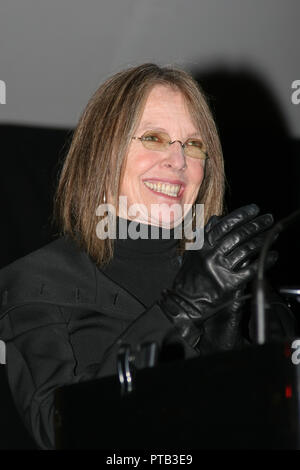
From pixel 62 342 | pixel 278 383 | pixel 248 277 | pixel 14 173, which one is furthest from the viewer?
pixel 14 173

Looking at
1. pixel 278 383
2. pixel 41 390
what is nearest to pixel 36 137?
pixel 41 390

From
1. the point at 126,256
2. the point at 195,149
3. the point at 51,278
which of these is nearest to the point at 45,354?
the point at 51,278

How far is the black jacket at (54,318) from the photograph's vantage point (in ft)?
5.18

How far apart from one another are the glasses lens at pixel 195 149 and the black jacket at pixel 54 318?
307 millimetres

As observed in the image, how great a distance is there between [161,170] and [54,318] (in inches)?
14.9

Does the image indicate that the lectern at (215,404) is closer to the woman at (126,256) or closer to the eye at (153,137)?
the woman at (126,256)

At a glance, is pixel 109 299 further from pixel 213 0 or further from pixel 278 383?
pixel 213 0

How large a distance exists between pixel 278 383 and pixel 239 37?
241 cm

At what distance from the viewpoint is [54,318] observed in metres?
1.66

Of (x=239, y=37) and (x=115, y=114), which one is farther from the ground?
(x=239, y=37)

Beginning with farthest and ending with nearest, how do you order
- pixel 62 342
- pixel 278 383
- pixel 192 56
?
pixel 192 56
pixel 62 342
pixel 278 383

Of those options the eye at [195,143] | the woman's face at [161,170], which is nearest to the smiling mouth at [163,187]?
the woman's face at [161,170]

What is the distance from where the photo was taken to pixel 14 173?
2.75 meters

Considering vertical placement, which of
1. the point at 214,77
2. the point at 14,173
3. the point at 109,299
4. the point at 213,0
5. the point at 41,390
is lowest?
the point at 41,390
